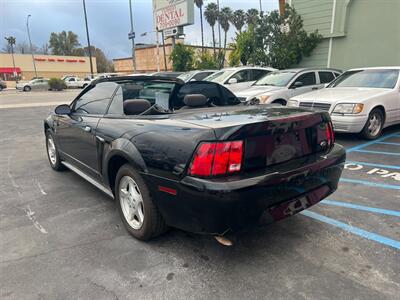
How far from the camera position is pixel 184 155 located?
2.40 m

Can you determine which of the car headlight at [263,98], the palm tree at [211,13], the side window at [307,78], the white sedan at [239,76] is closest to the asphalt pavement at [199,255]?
the car headlight at [263,98]

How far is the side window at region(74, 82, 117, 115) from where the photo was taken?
3.76m

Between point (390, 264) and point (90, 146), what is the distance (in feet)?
10.5

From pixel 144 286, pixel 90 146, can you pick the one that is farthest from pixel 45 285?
pixel 90 146

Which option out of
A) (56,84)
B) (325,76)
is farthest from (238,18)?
(325,76)

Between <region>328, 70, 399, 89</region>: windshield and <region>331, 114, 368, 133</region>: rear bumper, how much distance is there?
4.56 feet

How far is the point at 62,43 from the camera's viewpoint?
9044 cm

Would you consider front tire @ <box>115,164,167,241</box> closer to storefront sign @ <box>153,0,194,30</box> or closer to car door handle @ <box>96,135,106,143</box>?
car door handle @ <box>96,135,106,143</box>

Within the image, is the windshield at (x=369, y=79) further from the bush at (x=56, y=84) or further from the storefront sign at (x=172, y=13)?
the bush at (x=56, y=84)

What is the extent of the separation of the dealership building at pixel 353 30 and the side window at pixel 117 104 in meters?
12.3

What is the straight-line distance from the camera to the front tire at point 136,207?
2.79 meters

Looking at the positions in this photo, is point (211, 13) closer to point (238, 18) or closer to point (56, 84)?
point (238, 18)

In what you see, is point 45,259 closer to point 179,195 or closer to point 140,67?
point 179,195

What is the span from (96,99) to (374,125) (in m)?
5.76
